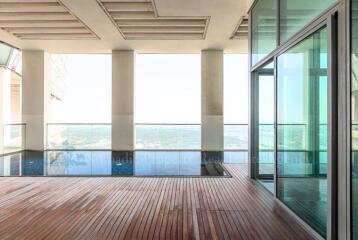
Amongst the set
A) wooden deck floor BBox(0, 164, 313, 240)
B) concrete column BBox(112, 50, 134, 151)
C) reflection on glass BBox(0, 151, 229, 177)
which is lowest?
wooden deck floor BBox(0, 164, 313, 240)

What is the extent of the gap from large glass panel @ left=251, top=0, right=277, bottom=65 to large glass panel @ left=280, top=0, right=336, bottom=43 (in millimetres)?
331

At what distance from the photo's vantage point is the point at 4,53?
1002 centimetres

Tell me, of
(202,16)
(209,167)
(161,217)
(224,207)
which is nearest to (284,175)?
(224,207)

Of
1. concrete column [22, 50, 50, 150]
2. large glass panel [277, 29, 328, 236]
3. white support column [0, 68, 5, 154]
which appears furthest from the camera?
concrete column [22, 50, 50, 150]

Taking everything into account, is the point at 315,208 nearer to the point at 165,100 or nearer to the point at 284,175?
the point at 284,175

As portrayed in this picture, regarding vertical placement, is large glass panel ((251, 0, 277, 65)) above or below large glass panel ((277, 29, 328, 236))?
above

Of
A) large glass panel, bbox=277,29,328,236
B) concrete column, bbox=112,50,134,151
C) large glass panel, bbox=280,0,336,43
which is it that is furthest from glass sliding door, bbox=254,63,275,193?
concrete column, bbox=112,50,134,151

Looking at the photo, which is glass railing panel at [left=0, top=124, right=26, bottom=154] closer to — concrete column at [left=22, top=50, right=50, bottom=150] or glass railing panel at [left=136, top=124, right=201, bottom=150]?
concrete column at [left=22, top=50, right=50, bottom=150]

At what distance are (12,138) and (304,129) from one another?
8.70 m

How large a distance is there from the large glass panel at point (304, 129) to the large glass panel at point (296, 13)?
190 mm

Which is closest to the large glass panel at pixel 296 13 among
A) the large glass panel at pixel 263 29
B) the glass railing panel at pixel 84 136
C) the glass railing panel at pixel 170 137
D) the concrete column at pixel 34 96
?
the large glass panel at pixel 263 29

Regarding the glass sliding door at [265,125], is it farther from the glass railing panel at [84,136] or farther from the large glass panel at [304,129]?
the glass railing panel at [84,136]

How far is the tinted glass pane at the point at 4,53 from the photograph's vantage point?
32.3 ft

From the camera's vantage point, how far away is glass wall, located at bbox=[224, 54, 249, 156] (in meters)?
10.3
